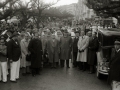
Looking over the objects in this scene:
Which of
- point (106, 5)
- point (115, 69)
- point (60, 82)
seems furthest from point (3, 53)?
point (106, 5)

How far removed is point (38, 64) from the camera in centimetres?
939

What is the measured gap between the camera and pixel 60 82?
838 centimetres

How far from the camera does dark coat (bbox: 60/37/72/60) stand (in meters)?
11.1

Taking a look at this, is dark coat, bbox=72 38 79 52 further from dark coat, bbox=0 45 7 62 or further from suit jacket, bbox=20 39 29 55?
dark coat, bbox=0 45 7 62

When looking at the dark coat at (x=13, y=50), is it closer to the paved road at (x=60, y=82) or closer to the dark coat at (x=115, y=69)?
the paved road at (x=60, y=82)

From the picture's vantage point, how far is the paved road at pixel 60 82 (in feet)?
25.2

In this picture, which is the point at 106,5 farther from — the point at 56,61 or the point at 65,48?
the point at 56,61

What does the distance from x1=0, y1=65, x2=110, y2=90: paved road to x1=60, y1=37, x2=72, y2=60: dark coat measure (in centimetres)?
120

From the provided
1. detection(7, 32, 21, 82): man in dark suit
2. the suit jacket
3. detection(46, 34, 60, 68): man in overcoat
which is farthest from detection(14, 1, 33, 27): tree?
detection(7, 32, 21, 82): man in dark suit

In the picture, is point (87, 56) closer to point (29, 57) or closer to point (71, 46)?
point (71, 46)

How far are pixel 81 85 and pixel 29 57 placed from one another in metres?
2.77

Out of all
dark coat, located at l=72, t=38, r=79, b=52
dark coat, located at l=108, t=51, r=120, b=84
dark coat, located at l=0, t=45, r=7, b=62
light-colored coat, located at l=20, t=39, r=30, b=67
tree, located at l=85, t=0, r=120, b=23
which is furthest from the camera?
tree, located at l=85, t=0, r=120, b=23

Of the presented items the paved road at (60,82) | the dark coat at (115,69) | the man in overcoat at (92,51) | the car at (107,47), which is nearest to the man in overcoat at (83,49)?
the man in overcoat at (92,51)

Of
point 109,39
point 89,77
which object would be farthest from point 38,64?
point 109,39
